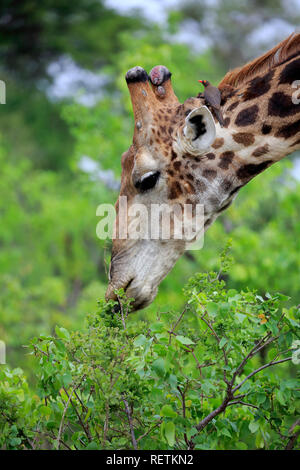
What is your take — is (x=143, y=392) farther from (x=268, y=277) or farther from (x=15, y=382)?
(x=268, y=277)

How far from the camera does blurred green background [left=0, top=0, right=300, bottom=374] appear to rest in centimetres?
1108

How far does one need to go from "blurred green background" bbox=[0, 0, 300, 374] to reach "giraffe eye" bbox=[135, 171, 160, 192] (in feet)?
2.08

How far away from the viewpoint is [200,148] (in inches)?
184

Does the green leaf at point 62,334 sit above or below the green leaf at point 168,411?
above

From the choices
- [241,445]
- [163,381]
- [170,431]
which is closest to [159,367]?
[163,381]

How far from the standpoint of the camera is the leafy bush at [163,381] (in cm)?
350

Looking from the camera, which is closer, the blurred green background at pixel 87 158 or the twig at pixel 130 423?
the twig at pixel 130 423

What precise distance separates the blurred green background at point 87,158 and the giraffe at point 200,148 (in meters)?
0.32

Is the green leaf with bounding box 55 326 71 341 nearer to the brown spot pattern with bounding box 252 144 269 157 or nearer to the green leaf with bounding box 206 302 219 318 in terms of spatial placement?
the green leaf with bounding box 206 302 219 318

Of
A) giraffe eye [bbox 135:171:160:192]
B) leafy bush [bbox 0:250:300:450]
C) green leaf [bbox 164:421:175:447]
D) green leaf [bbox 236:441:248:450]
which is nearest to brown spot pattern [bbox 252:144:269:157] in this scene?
giraffe eye [bbox 135:171:160:192]

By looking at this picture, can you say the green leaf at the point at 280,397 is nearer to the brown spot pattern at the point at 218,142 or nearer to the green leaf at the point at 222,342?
the green leaf at the point at 222,342

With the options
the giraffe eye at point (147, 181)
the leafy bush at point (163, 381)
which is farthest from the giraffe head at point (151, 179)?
the leafy bush at point (163, 381)

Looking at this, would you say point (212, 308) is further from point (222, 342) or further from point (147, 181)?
point (147, 181)
